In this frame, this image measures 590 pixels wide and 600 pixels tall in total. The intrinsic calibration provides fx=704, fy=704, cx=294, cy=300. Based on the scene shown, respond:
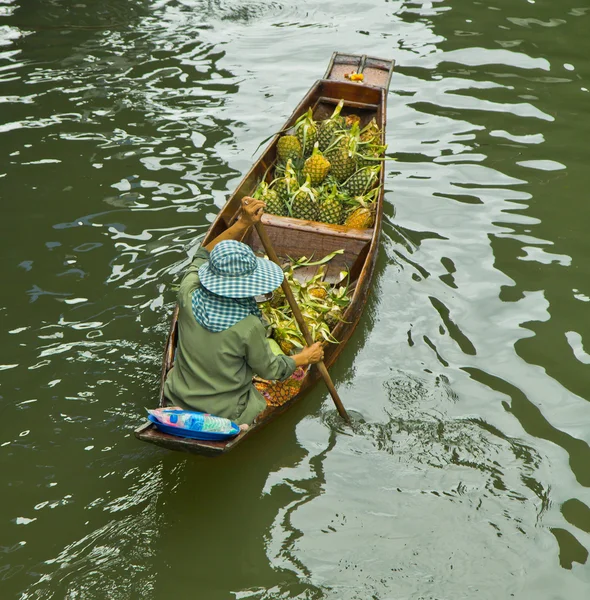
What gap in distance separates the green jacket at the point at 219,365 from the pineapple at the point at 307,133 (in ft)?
9.73

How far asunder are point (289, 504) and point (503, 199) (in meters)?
4.29

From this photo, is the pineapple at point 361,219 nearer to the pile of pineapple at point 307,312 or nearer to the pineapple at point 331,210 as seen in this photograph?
the pineapple at point 331,210

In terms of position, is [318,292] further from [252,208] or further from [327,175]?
[327,175]

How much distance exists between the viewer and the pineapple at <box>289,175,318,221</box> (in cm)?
609

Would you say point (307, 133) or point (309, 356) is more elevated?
point (307, 133)

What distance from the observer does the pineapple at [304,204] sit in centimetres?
609

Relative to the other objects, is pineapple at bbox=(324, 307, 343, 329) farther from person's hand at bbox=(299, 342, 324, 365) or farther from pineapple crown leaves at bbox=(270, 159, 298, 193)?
pineapple crown leaves at bbox=(270, 159, 298, 193)

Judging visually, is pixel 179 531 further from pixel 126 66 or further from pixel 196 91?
pixel 126 66

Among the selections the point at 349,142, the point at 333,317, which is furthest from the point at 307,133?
the point at 333,317

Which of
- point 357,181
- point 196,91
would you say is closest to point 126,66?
point 196,91

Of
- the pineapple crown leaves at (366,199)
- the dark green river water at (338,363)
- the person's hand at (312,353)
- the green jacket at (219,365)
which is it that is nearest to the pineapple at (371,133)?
the dark green river water at (338,363)

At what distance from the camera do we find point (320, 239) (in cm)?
588

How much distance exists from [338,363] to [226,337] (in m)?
1.73

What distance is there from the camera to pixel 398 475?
455 cm
